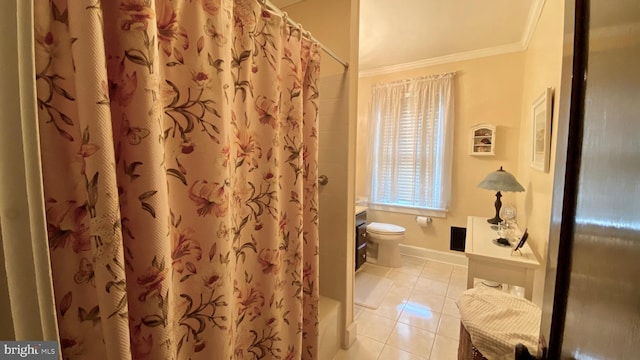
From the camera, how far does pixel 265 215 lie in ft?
3.22

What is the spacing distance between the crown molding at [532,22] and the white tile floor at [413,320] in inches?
96.5

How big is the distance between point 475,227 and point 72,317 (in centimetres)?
267

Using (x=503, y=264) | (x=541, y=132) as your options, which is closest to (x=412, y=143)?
(x=541, y=132)

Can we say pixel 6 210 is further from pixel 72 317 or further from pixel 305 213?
pixel 305 213

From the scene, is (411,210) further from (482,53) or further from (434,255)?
(482,53)

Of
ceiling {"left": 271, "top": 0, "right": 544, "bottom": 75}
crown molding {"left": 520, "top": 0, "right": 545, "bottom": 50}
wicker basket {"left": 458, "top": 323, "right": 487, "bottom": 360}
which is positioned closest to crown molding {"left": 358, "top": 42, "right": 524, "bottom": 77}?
ceiling {"left": 271, "top": 0, "right": 544, "bottom": 75}

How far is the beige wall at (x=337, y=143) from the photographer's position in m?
1.60

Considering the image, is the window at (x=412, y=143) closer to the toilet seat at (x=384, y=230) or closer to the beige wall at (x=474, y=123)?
the beige wall at (x=474, y=123)

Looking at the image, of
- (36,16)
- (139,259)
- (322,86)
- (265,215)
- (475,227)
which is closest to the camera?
(36,16)

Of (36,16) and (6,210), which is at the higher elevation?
(36,16)

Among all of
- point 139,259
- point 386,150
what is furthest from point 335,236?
point 386,150

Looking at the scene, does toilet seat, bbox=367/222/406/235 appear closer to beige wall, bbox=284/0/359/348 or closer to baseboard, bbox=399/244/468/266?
baseboard, bbox=399/244/468/266

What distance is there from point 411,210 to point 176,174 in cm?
302

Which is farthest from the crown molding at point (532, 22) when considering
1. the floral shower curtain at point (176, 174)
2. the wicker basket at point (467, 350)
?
the wicker basket at point (467, 350)
